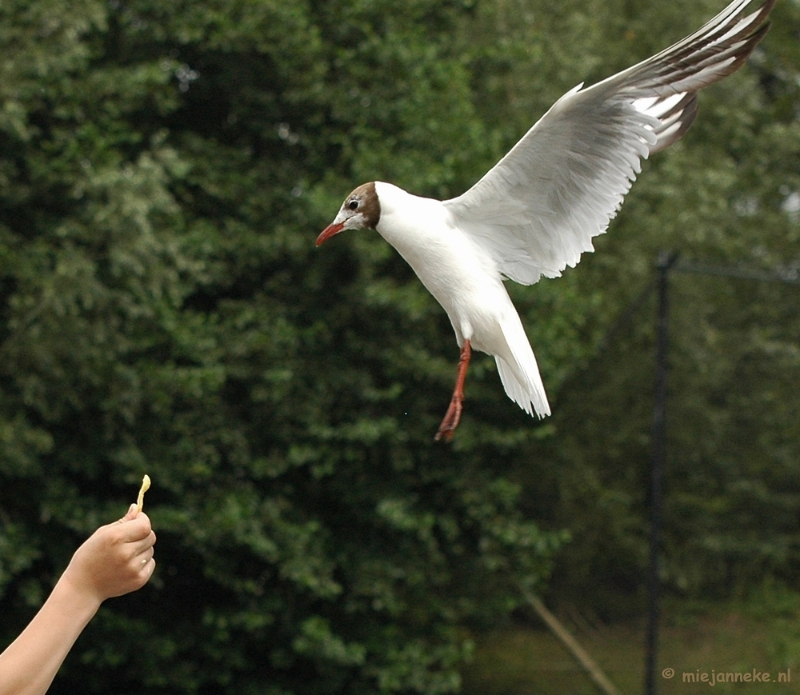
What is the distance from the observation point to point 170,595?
22.0 ft

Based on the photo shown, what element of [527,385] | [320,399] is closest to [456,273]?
[527,385]

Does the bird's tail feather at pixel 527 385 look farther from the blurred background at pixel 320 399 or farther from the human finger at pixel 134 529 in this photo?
the blurred background at pixel 320 399

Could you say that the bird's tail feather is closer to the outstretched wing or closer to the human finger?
the outstretched wing

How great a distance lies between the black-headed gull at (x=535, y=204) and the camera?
6.52 feet

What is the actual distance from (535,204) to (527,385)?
1.18ft

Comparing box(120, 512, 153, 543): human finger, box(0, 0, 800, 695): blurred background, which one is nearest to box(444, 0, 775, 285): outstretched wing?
box(120, 512, 153, 543): human finger

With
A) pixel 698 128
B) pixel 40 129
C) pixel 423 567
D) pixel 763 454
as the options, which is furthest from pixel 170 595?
pixel 698 128

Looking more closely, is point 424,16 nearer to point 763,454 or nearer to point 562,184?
point 763,454

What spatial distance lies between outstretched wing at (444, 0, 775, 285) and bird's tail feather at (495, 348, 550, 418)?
0.17 meters

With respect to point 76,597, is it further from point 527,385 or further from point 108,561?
point 527,385

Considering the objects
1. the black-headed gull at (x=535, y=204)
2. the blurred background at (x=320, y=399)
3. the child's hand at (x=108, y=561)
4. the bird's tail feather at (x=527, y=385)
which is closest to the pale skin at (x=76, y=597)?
the child's hand at (x=108, y=561)

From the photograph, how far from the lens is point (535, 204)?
2.29 metres

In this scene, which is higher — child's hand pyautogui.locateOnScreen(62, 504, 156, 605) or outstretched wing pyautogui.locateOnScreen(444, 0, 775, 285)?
outstretched wing pyautogui.locateOnScreen(444, 0, 775, 285)

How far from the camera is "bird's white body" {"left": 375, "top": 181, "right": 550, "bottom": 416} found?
2033 mm
